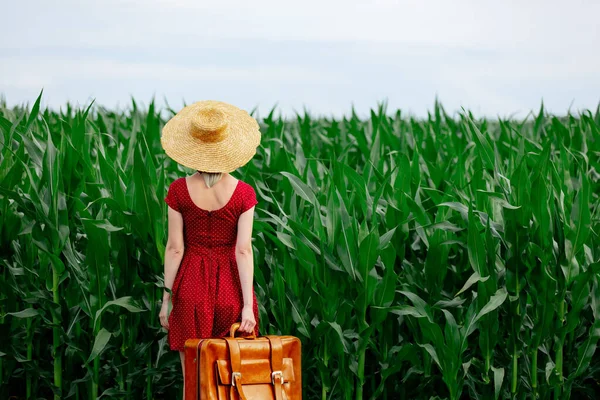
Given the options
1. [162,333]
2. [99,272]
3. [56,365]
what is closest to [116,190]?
[99,272]

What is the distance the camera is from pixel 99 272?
3.80 metres

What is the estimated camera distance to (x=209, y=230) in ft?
10.7

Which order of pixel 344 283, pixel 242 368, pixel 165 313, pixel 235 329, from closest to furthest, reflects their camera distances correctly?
1. pixel 242 368
2. pixel 235 329
3. pixel 165 313
4. pixel 344 283

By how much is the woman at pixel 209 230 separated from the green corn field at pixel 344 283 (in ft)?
1.32

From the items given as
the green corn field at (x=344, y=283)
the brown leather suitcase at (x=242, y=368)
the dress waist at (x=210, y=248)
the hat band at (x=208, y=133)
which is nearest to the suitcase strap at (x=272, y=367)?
the brown leather suitcase at (x=242, y=368)

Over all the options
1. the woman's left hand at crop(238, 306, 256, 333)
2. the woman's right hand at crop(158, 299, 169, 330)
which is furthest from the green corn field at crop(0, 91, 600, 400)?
the woman's left hand at crop(238, 306, 256, 333)

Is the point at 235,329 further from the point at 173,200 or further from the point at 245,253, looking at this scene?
the point at 173,200

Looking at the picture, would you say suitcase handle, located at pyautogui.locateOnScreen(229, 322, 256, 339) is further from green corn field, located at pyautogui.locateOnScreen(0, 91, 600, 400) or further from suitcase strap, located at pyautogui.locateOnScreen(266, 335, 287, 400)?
green corn field, located at pyautogui.locateOnScreen(0, 91, 600, 400)

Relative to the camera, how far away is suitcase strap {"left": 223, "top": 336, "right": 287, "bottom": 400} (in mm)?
3031

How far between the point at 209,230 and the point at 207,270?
17cm

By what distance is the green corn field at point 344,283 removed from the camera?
3.68 meters

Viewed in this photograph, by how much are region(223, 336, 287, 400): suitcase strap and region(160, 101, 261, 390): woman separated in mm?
195

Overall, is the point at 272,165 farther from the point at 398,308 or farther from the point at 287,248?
the point at 398,308

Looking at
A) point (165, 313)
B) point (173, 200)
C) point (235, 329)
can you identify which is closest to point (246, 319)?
point (235, 329)
